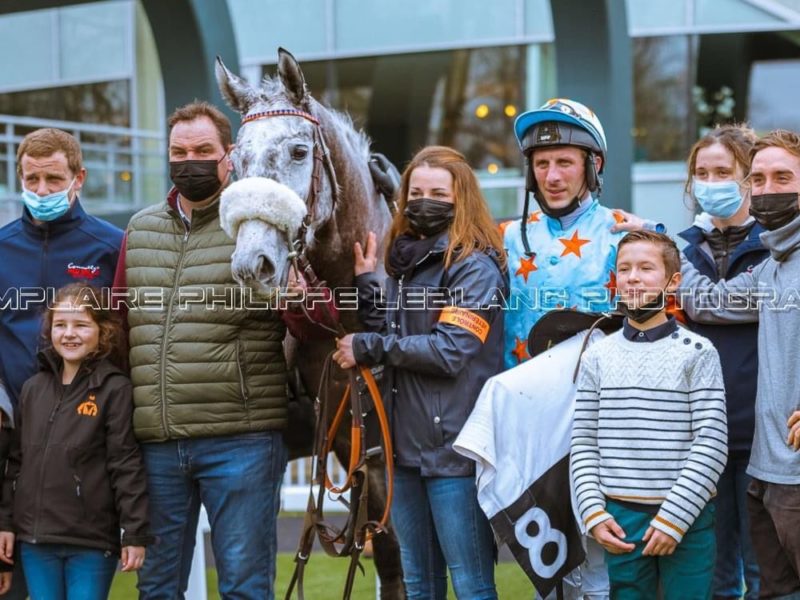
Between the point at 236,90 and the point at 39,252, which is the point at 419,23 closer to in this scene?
the point at 236,90

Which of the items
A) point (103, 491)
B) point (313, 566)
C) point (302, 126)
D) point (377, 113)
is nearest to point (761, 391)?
point (302, 126)

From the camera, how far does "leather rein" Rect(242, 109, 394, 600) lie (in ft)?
10.4

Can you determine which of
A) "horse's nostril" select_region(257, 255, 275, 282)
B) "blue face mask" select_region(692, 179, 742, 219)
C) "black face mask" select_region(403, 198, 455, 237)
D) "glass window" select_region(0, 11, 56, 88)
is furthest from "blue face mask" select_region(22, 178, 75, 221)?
"glass window" select_region(0, 11, 56, 88)

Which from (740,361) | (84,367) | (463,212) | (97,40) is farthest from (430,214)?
(97,40)

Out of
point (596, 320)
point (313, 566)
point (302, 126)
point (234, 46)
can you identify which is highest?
point (234, 46)

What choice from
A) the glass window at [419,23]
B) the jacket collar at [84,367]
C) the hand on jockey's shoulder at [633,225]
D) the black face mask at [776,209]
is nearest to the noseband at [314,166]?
the jacket collar at [84,367]

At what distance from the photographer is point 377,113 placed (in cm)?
1302

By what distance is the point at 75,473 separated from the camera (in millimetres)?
3143

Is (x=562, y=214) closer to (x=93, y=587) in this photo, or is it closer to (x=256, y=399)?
(x=256, y=399)

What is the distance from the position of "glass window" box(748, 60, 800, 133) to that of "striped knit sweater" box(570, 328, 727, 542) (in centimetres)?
961

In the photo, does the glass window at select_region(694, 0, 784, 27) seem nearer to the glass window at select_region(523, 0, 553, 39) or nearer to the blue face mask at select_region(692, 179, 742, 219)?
the glass window at select_region(523, 0, 553, 39)

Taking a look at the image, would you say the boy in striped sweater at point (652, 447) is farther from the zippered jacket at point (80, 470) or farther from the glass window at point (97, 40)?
the glass window at point (97, 40)

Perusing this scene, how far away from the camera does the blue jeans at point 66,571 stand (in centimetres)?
315

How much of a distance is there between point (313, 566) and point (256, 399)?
108 inches
